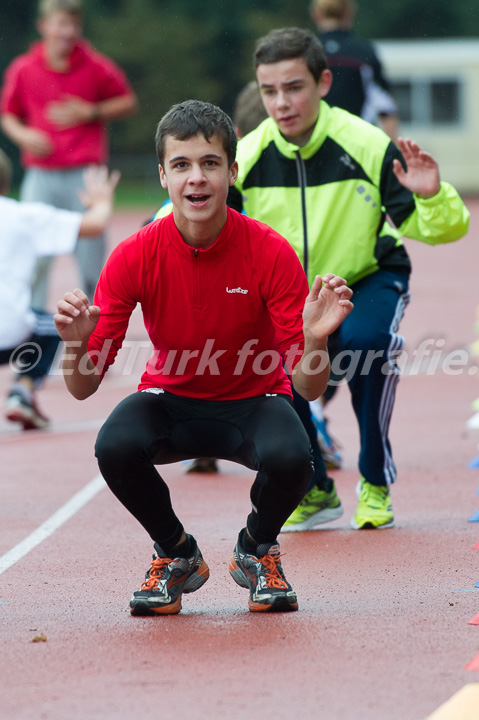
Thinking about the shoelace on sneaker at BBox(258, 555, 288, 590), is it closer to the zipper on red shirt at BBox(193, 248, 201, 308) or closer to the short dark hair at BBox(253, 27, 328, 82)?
the zipper on red shirt at BBox(193, 248, 201, 308)

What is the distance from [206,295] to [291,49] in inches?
63.3

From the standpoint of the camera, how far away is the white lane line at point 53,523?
16.2 ft

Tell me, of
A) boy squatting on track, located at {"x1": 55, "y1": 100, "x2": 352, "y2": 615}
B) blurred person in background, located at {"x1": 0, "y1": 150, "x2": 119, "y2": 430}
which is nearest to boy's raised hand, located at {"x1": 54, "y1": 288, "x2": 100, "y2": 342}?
boy squatting on track, located at {"x1": 55, "y1": 100, "x2": 352, "y2": 615}

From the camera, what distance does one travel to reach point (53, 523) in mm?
5598

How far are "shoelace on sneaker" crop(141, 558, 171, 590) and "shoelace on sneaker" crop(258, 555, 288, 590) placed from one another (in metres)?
0.31

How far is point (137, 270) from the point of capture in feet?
13.3

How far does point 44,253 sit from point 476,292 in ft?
27.9

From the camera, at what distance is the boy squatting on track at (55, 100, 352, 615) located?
12.8 feet

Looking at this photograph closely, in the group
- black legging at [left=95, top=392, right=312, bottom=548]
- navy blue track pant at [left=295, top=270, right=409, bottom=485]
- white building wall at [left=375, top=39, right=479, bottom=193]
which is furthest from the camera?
white building wall at [left=375, top=39, right=479, bottom=193]

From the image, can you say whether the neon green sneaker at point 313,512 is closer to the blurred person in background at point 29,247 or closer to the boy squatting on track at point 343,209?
the boy squatting on track at point 343,209

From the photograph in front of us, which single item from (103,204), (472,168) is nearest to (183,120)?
(103,204)

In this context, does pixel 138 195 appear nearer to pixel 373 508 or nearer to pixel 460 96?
pixel 460 96

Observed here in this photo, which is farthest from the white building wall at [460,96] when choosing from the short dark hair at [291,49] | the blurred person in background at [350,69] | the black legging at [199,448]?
the black legging at [199,448]

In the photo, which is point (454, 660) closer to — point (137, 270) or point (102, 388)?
point (137, 270)
